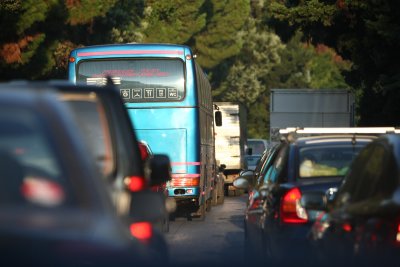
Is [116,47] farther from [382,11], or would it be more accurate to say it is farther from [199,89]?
[382,11]

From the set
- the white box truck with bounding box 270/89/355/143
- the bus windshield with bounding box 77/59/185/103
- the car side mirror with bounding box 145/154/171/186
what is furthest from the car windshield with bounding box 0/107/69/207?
the white box truck with bounding box 270/89/355/143

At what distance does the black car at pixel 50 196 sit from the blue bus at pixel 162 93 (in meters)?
18.2

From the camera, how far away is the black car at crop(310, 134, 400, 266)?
6.38 m

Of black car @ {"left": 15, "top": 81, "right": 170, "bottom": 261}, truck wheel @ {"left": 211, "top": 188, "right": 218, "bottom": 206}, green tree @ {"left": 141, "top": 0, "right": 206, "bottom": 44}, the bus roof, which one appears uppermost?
black car @ {"left": 15, "top": 81, "right": 170, "bottom": 261}

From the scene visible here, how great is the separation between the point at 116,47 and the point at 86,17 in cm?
2580

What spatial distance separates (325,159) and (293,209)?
3.50 feet

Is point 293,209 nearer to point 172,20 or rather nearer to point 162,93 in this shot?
point 162,93

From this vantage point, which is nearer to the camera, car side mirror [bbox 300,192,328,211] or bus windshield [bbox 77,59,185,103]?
car side mirror [bbox 300,192,328,211]

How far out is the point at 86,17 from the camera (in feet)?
161

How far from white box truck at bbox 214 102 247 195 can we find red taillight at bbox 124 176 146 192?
3262 centimetres

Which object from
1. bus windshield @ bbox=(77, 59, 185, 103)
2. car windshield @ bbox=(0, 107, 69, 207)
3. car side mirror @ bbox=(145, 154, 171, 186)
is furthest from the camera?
bus windshield @ bbox=(77, 59, 185, 103)

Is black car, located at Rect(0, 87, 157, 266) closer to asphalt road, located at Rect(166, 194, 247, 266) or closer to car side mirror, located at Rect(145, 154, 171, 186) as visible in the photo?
car side mirror, located at Rect(145, 154, 171, 186)

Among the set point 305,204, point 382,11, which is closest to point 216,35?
point 382,11

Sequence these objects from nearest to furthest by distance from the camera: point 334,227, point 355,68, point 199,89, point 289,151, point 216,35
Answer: point 334,227, point 289,151, point 199,89, point 355,68, point 216,35
